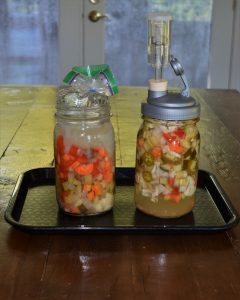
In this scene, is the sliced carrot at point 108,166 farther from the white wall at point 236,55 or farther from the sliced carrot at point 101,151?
the white wall at point 236,55

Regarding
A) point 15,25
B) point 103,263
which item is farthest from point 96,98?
point 15,25

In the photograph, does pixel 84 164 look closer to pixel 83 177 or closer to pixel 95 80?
pixel 83 177

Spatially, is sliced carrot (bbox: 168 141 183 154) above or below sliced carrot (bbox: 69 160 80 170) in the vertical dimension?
above

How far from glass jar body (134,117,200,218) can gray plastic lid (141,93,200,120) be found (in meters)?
0.01

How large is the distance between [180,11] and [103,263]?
2.72 m

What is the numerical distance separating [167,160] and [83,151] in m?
0.12

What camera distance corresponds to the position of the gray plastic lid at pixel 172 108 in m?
0.71

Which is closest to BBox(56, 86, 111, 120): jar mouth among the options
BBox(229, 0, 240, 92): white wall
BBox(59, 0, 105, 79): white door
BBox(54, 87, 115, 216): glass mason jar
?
BBox(54, 87, 115, 216): glass mason jar

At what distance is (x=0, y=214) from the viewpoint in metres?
0.80

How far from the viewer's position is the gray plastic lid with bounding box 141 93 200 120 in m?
0.71

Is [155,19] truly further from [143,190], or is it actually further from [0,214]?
[0,214]

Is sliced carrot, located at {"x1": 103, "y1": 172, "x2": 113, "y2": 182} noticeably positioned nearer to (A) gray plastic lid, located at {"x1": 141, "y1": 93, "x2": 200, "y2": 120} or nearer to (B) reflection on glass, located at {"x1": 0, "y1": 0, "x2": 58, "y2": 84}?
(A) gray plastic lid, located at {"x1": 141, "y1": 93, "x2": 200, "y2": 120}

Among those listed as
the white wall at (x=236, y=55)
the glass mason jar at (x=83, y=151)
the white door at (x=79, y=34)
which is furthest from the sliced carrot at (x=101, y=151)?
the white wall at (x=236, y=55)

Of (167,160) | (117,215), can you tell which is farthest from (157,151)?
(117,215)
